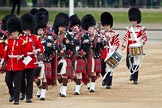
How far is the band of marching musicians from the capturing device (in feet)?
56.3

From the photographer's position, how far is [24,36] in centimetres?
1731

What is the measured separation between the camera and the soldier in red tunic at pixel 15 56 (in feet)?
55.9

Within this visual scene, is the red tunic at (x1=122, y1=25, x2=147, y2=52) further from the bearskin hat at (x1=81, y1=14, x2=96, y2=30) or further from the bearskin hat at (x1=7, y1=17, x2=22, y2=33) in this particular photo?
the bearskin hat at (x1=7, y1=17, x2=22, y2=33)

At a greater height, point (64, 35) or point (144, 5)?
point (64, 35)

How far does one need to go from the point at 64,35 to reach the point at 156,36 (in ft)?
68.8

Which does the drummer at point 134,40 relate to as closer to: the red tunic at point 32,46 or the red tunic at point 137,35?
the red tunic at point 137,35

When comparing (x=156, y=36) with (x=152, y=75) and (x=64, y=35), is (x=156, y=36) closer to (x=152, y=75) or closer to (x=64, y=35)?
(x=152, y=75)

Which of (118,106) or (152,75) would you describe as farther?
(152,75)

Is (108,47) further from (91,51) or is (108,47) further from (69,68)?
(69,68)

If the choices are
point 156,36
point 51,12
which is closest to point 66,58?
point 156,36

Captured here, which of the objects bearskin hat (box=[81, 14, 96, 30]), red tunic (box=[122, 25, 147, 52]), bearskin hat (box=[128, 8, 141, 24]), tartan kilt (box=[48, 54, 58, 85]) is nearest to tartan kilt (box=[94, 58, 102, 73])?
bearskin hat (box=[81, 14, 96, 30])

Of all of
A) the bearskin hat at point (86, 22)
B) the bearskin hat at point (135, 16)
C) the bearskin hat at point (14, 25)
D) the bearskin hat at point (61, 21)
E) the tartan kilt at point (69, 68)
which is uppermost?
the bearskin hat at point (14, 25)

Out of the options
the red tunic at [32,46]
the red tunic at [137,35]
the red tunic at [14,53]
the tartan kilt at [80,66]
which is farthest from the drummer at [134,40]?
the red tunic at [14,53]

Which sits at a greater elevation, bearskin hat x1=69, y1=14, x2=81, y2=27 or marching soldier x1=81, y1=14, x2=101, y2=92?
bearskin hat x1=69, y1=14, x2=81, y2=27
